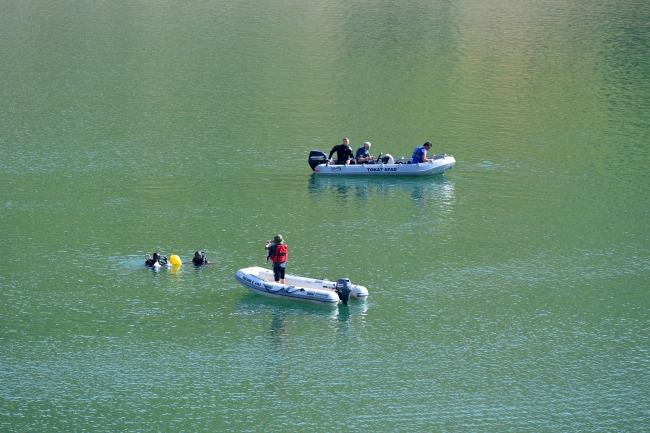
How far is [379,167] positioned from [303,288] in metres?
16.6

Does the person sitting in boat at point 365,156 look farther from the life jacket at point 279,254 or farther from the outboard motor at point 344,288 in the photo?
the outboard motor at point 344,288

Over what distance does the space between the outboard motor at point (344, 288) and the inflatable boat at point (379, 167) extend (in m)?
16.2

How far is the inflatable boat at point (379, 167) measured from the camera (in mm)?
46594

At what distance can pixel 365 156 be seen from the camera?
4728 centimetres

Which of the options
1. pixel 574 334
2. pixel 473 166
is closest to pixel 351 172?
pixel 473 166

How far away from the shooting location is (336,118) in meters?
58.2

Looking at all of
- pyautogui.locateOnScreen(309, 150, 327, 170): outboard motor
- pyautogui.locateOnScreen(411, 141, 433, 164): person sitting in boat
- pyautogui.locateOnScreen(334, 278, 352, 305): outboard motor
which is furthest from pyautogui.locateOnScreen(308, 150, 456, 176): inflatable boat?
pyautogui.locateOnScreen(334, 278, 352, 305): outboard motor

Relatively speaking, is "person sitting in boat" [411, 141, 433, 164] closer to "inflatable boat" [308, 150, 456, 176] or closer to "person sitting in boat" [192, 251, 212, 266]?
"inflatable boat" [308, 150, 456, 176]

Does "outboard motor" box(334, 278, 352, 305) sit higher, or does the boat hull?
the boat hull

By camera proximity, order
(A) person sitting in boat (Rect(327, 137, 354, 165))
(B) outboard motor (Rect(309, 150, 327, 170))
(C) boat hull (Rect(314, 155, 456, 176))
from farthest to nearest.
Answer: (A) person sitting in boat (Rect(327, 137, 354, 165))
(B) outboard motor (Rect(309, 150, 327, 170))
(C) boat hull (Rect(314, 155, 456, 176))

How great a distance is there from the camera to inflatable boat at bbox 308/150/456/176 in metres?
46.6

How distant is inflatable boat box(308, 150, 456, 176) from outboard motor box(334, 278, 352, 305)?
16.2 m

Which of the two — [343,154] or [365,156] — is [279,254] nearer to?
[343,154]

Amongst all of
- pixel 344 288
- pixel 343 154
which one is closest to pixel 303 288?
pixel 344 288
